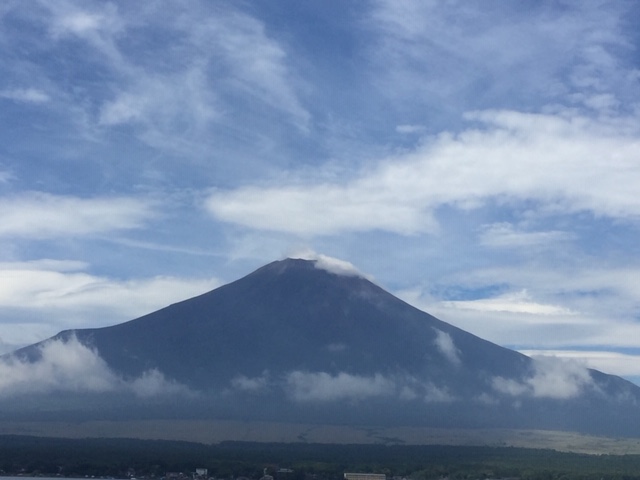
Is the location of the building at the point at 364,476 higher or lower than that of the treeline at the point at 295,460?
lower

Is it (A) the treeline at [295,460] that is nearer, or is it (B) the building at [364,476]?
(B) the building at [364,476]

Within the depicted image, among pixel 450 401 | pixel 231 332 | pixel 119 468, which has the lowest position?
pixel 119 468

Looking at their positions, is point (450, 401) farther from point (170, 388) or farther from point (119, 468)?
point (119, 468)

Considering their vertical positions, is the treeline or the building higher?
the treeline

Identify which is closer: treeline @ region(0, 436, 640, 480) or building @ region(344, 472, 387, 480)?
building @ region(344, 472, 387, 480)

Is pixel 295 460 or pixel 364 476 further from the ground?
pixel 295 460

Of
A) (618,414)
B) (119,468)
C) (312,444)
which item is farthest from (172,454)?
(618,414)

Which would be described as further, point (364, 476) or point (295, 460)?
point (295, 460)

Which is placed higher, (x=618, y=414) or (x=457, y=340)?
(x=457, y=340)
